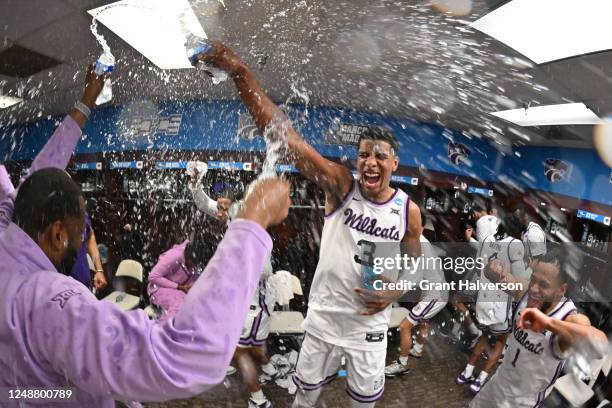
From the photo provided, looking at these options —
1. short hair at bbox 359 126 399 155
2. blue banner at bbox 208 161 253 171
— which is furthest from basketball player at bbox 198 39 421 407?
blue banner at bbox 208 161 253 171

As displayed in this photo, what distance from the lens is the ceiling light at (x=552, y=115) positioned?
0.78m

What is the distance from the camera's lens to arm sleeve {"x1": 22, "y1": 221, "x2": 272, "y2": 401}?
0.56ft

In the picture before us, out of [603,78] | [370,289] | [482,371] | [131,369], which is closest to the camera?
Answer: [131,369]

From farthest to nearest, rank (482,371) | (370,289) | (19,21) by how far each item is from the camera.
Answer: (482,371) < (370,289) < (19,21)

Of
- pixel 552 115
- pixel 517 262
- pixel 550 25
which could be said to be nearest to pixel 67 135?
pixel 517 262

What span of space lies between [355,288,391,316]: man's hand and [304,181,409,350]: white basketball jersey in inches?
0.5

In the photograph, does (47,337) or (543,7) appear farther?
(543,7)

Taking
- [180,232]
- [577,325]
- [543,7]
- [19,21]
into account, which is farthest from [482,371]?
[19,21]

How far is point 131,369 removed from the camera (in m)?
0.17

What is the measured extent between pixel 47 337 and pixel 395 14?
659 mm

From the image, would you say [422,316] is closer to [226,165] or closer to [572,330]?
[572,330]

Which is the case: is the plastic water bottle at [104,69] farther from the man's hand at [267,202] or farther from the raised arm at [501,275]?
the raised arm at [501,275]

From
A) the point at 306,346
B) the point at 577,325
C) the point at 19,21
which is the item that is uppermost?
the point at 19,21

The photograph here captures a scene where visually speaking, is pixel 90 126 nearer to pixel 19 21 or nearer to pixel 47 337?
pixel 19 21
